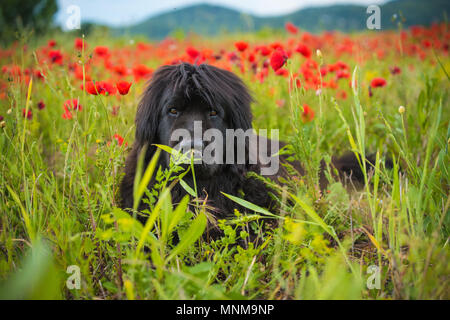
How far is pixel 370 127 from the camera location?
3.99 metres

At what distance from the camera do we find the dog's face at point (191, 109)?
2205 millimetres

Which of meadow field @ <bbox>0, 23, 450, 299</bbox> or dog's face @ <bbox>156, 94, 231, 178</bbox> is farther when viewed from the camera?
dog's face @ <bbox>156, 94, 231, 178</bbox>

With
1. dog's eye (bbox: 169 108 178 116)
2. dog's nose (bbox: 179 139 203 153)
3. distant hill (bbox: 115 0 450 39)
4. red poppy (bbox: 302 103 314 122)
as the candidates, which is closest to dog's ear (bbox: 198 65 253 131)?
dog's eye (bbox: 169 108 178 116)

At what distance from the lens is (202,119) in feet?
7.39

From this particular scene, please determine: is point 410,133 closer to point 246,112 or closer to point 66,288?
point 246,112

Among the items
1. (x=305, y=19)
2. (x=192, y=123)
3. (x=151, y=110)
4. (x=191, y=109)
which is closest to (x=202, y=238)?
(x=192, y=123)

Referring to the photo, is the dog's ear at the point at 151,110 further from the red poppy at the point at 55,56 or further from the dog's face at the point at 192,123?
the red poppy at the point at 55,56

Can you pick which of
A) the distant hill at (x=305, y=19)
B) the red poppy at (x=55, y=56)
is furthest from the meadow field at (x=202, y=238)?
the distant hill at (x=305, y=19)

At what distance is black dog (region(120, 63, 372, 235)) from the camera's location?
7.50ft

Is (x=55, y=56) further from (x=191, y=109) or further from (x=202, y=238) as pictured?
(x=202, y=238)

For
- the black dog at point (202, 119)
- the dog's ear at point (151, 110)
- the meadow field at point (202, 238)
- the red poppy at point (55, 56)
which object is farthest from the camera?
the red poppy at point (55, 56)

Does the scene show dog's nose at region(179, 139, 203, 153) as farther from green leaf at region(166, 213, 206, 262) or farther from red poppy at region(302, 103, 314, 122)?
red poppy at region(302, 103, 314, 122)
